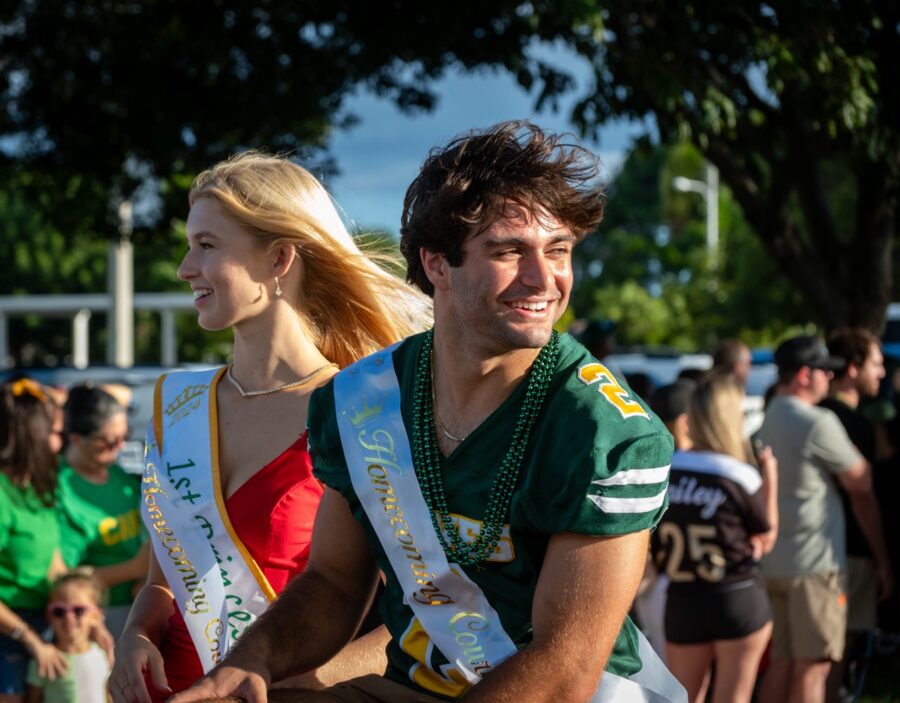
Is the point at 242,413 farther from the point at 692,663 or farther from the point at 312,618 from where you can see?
the point at 692,663

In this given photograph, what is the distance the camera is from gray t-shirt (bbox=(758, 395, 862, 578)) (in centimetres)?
604

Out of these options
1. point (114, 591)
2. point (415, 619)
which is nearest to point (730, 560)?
point (114, 591)

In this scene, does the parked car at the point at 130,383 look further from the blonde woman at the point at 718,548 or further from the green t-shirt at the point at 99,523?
the blonde woman at the point at 718,548

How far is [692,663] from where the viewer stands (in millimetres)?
5734

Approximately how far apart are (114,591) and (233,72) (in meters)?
6.77

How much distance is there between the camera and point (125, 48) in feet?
37.4

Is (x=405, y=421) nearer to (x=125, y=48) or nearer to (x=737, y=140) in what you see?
(x=737, y=140)

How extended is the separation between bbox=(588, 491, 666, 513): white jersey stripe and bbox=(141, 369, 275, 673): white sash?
3.57 feet

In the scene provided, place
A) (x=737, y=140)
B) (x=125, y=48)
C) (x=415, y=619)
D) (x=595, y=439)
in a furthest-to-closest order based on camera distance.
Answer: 1. (x=125, y=48)
2. (x=737, y=140)
3. (x=415, y=619)
4. (x=595, y=439)

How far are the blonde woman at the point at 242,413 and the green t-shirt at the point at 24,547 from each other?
2313 mm

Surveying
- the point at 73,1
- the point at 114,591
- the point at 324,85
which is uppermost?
the point at 73,1

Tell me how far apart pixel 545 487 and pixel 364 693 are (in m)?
0.53

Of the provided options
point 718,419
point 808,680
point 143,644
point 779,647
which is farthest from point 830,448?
point 143,644

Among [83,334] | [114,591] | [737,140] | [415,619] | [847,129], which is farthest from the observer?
[83,334]
